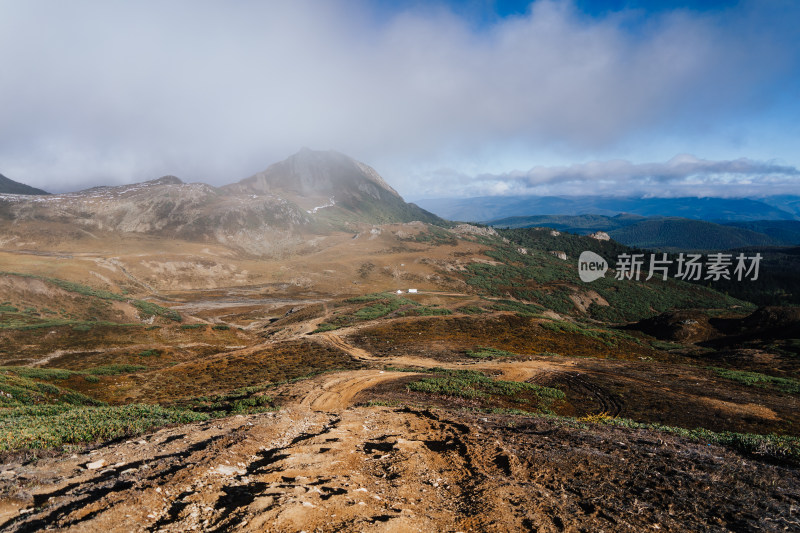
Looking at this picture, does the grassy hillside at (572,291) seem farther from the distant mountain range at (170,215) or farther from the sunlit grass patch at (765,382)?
the distant mountain range at (170,215)

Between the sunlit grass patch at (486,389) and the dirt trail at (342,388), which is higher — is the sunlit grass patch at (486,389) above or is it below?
above

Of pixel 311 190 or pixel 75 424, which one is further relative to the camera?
pixel 311 190

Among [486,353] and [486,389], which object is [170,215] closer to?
[486,353]

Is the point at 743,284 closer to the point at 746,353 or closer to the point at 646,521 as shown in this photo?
the point at 746,353

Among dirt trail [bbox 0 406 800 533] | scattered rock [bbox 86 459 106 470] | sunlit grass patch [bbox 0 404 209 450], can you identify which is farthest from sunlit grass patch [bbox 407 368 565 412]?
scattered rock [bbox 86 459 106 470]

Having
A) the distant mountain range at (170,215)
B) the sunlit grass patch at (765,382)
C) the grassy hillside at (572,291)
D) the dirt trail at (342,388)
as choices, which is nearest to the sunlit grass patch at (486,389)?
the dirt trail at (342,388)

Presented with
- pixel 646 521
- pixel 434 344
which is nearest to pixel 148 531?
pixel 646 521

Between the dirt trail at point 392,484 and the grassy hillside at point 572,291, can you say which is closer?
the dirt trail at point 392,484

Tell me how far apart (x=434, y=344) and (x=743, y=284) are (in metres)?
147

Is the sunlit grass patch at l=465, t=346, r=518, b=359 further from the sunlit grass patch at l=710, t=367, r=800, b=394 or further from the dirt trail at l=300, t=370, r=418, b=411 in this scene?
the sunlit grass patch at l=710, t=367, r=800, b=394

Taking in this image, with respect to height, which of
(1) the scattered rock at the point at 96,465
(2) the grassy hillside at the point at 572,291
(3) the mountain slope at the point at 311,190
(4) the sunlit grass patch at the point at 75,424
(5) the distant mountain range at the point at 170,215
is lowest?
(2) the grassy hillside at the point at 572,291

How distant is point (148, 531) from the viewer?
176 inches

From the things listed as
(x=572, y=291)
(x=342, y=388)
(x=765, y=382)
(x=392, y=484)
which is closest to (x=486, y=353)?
(x=342, y=388)

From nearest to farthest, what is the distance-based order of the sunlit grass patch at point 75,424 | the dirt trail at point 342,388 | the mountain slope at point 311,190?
the sunlit grass patch at point 75,424 → the dirt trail at point 342,388 → the mountain slope at point 311,190
